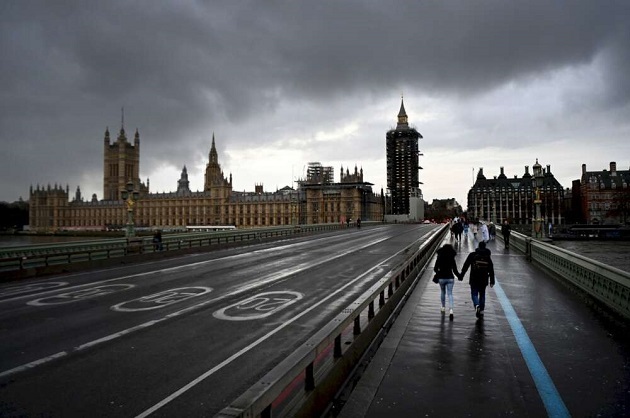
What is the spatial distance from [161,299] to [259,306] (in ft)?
11.4

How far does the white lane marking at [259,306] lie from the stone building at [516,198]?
17249 cm

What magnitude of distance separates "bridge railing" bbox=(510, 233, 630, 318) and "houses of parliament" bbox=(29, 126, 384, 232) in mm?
121807

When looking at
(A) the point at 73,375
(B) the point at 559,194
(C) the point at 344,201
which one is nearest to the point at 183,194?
(C) the point at 344,201

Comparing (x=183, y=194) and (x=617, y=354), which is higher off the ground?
(x=183, y=194)

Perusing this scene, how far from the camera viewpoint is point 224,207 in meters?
170

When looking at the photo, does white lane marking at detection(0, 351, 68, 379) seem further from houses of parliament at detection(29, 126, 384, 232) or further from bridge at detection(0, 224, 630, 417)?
houses of parliament at detection(29, 126, 384, 232)

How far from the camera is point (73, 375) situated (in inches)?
285

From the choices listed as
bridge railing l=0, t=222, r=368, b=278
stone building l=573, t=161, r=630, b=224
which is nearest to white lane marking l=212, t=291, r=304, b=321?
bridge railing l=0, t=222, r=368, b=278

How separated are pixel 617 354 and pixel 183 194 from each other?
7225 inches

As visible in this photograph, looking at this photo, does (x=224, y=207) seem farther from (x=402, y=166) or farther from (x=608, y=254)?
(x=608, y=254)

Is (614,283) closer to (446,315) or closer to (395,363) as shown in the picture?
(446,315)

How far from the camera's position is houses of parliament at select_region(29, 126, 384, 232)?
15100 centimetres

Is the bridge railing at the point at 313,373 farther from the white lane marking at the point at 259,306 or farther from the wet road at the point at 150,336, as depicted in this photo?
the white lane marking at the point at 259,306

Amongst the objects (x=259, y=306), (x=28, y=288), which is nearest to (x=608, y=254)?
(x=259, y=306)
